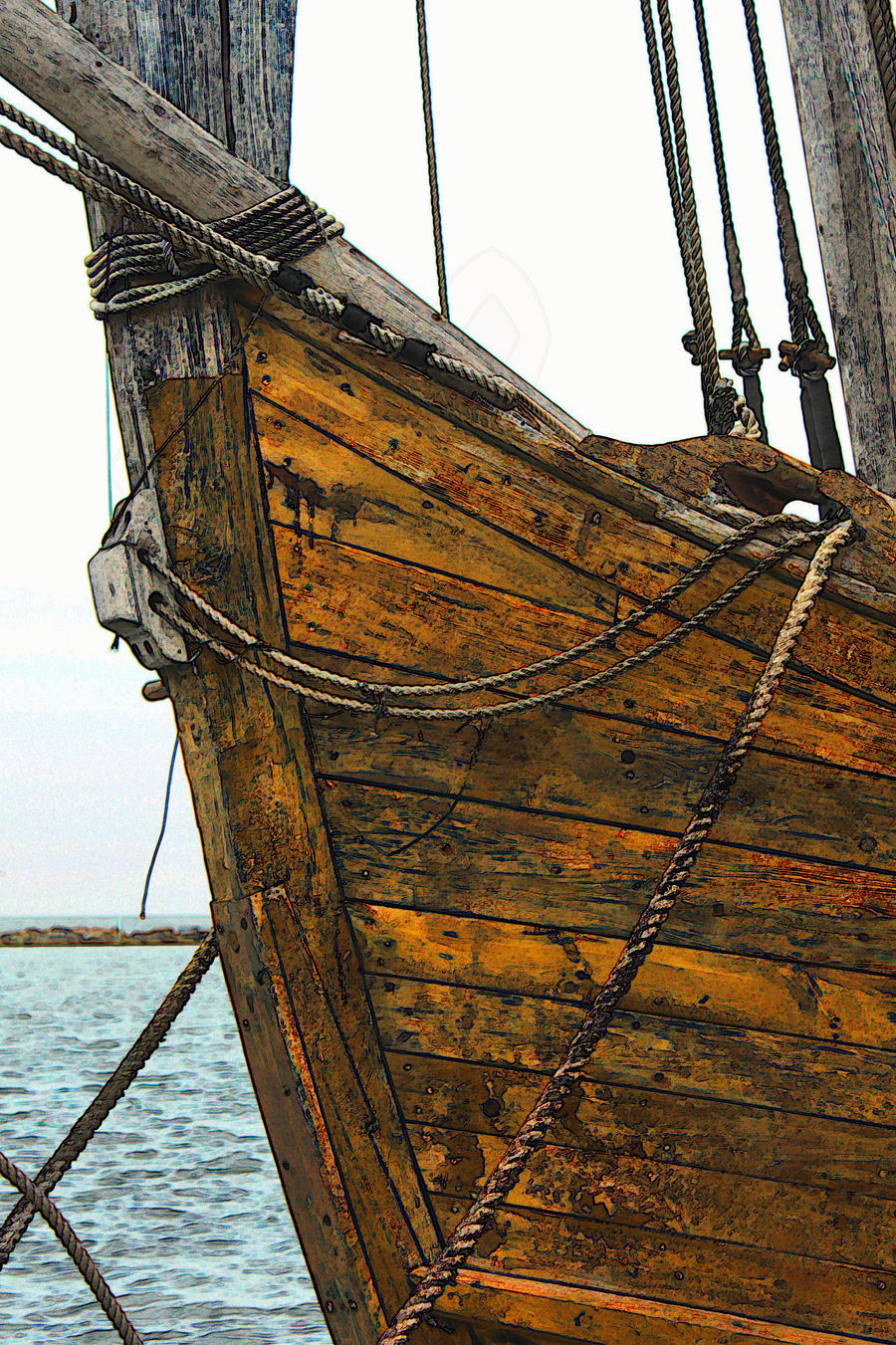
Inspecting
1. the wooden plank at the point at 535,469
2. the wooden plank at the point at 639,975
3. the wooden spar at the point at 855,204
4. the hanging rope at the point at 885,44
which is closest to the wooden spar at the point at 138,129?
the wooden plank at the point at 535,469

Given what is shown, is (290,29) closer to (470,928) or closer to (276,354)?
(276,354)

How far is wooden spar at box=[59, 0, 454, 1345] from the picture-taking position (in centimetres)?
201

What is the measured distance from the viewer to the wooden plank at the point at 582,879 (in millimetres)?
2041

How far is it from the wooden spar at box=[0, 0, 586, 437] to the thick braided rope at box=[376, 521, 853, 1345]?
933 mm

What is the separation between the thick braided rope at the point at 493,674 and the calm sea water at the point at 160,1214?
441 centimetres

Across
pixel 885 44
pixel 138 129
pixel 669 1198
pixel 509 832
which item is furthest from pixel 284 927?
pixel 885 44

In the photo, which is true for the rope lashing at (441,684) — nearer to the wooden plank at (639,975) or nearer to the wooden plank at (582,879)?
the wooden plank at (582,879)

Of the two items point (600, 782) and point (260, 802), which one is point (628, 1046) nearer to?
point (600, 782)

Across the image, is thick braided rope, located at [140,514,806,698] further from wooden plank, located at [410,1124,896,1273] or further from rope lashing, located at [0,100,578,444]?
wooden plank, located at [410,1124,896,1273]

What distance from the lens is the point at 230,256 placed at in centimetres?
193

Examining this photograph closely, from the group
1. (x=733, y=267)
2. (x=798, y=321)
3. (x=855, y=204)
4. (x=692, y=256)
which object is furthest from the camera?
(x=733, y=267)

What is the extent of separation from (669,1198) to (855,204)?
8.93 ft

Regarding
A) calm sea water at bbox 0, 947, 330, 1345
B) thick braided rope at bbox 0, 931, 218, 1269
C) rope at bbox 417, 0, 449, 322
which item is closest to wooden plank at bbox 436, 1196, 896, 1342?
thick braided rope at bbox 0, 931, 218, 1269

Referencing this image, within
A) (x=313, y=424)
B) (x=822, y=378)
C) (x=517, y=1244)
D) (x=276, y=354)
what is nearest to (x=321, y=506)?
(x=313, y=424)
